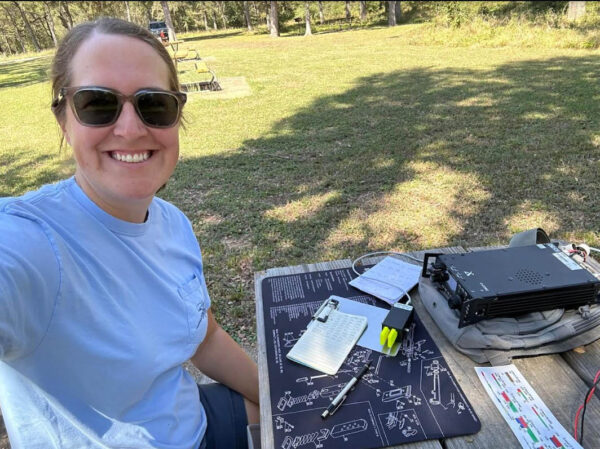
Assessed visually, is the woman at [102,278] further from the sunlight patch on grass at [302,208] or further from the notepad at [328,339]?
the sunlight patch on grass at [302,208]

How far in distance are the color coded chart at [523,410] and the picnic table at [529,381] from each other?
0.06 feet

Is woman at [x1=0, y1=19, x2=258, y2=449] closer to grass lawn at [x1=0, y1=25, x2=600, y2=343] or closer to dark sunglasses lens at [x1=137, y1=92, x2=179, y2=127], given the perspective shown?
dark sunglasses lens at [x1=137, y1=92, x2=179, y2=127]

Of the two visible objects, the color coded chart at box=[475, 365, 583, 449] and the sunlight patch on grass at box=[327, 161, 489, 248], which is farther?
the sunlight patch on grass at box=[327, 161, 489, 248]

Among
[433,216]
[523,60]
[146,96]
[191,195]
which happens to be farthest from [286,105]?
[146,96]

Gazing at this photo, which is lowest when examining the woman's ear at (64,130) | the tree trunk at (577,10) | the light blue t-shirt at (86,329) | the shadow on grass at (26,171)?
the shadow on grass at (26,171)

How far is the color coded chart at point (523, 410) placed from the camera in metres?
1.00

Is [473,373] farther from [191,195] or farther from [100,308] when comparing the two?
[191,195]

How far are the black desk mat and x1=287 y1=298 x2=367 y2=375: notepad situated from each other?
23 mm

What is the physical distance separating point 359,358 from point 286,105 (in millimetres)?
8200

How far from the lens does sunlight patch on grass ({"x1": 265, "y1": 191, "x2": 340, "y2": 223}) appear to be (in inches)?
161

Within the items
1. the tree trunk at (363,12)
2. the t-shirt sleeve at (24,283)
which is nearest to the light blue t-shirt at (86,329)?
the t-shirt sleeve at (24,283)

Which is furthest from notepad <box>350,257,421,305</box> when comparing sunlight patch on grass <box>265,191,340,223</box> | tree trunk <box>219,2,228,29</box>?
tree trunk <box>219,2,228,29</box>

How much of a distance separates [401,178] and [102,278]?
418 cm

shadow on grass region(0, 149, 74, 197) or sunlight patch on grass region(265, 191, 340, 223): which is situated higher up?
shadow on grass region(0, 149, 74, 197)
